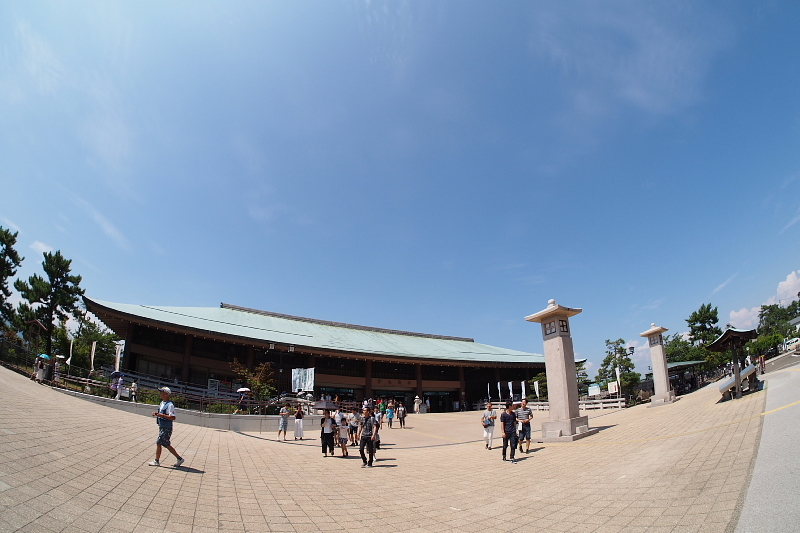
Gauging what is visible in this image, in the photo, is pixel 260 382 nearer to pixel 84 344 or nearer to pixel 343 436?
pixel 343 436

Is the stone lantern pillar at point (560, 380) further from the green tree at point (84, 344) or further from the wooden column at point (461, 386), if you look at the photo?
the green tree at point (84, 344)

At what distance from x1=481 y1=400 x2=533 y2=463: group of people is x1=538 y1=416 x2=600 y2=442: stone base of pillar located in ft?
4.05

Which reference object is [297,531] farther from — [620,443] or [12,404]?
[12,404]

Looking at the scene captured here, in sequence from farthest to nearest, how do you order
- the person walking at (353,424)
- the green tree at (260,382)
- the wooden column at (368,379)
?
the wooden column at (368,379), the green tree at (260,382), the person walking at (353,424)

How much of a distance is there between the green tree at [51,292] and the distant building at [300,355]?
7.46 metres

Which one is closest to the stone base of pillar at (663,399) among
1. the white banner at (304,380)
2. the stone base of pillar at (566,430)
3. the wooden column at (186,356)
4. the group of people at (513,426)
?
the stone base of pillar at (566,430)

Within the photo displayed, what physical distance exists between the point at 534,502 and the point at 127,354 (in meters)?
28.7

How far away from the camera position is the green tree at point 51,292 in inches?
1230

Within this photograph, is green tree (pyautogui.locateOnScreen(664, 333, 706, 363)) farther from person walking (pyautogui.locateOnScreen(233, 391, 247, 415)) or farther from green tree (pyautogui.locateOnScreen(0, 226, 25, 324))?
green tree (pyautogui.locateOnScreen(0, 226, 25, 324))

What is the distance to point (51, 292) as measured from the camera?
106 feet

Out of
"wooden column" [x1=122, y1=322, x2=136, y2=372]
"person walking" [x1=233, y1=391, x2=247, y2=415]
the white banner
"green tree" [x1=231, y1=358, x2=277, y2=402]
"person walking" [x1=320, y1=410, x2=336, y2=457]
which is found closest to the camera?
"person walking" [x1=320, y1=410, x2=336, y2=457]

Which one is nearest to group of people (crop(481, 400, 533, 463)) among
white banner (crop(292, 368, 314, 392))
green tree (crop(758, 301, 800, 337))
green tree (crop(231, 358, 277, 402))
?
white banner (crop(292, 368, 314, 392))

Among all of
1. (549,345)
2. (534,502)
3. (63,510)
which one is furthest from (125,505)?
(549,345)

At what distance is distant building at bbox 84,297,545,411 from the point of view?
25875mm
